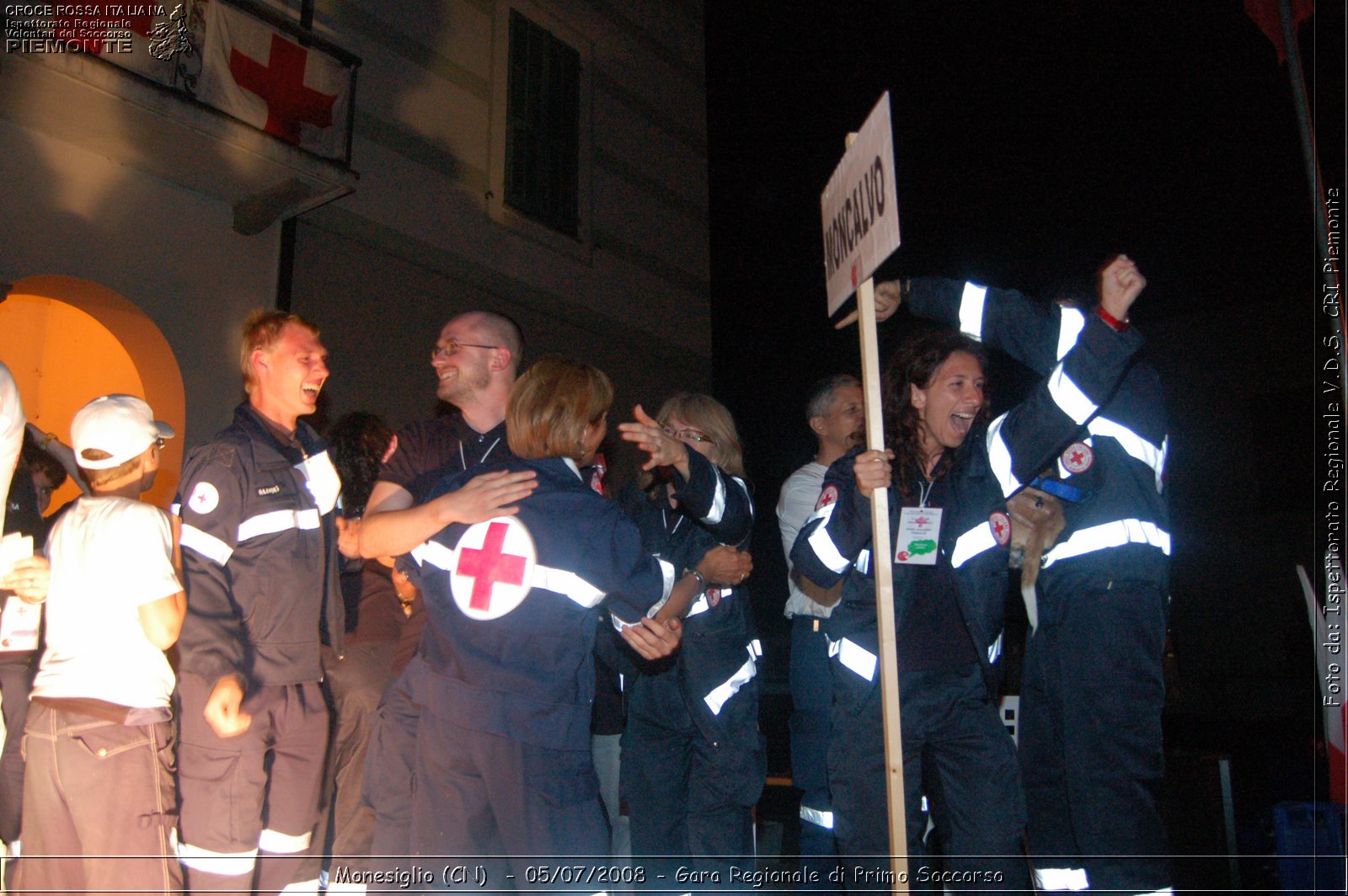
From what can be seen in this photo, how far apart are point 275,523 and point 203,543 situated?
249mm

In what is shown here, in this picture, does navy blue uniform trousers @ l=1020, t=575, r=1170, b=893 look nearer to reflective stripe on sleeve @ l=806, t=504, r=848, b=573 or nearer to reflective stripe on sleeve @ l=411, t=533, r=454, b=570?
reflective stripe on sleeve @ l=806, t=504, r=848, b=573

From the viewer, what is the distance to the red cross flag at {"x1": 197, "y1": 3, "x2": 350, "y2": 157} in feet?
21.5

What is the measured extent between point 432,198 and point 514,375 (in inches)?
232

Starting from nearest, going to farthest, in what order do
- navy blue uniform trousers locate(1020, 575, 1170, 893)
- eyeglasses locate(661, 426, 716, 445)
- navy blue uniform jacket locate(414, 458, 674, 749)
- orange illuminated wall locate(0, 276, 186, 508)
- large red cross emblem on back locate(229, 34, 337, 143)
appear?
navy blue uniform jacket locate(414, 458, 674, 749)
navy blue uniform trousers locate(1020, 575, 1170, 893)
eyeglasses locate(661, 426, 716, 445)
large red cross emblem on back locate(229, 34, 337, 143)
orange illuminated wall locate(0, 276, 186, 508)

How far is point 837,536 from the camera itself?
328 centimetres

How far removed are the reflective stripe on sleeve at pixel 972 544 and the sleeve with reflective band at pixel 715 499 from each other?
772 mm

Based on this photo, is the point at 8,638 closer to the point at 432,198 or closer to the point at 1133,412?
the point at 1133,412

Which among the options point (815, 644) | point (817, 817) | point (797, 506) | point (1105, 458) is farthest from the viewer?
point (797, 506)

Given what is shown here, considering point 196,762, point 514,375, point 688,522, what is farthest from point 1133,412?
point 196,762

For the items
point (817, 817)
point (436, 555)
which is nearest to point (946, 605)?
point (817, 817)

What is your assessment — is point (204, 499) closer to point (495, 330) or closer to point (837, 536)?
point (495, 330)

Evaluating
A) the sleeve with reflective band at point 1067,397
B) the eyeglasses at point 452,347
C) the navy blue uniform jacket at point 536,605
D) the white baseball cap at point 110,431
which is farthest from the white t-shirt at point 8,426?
the sleeve with reflective band at point 1067,397

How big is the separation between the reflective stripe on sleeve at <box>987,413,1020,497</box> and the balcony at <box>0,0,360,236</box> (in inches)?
223

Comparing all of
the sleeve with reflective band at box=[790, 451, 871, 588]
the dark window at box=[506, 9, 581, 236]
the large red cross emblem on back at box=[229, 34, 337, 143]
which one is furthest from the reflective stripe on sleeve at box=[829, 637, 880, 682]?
the dark window at box=[506, 9, 581, 236]
